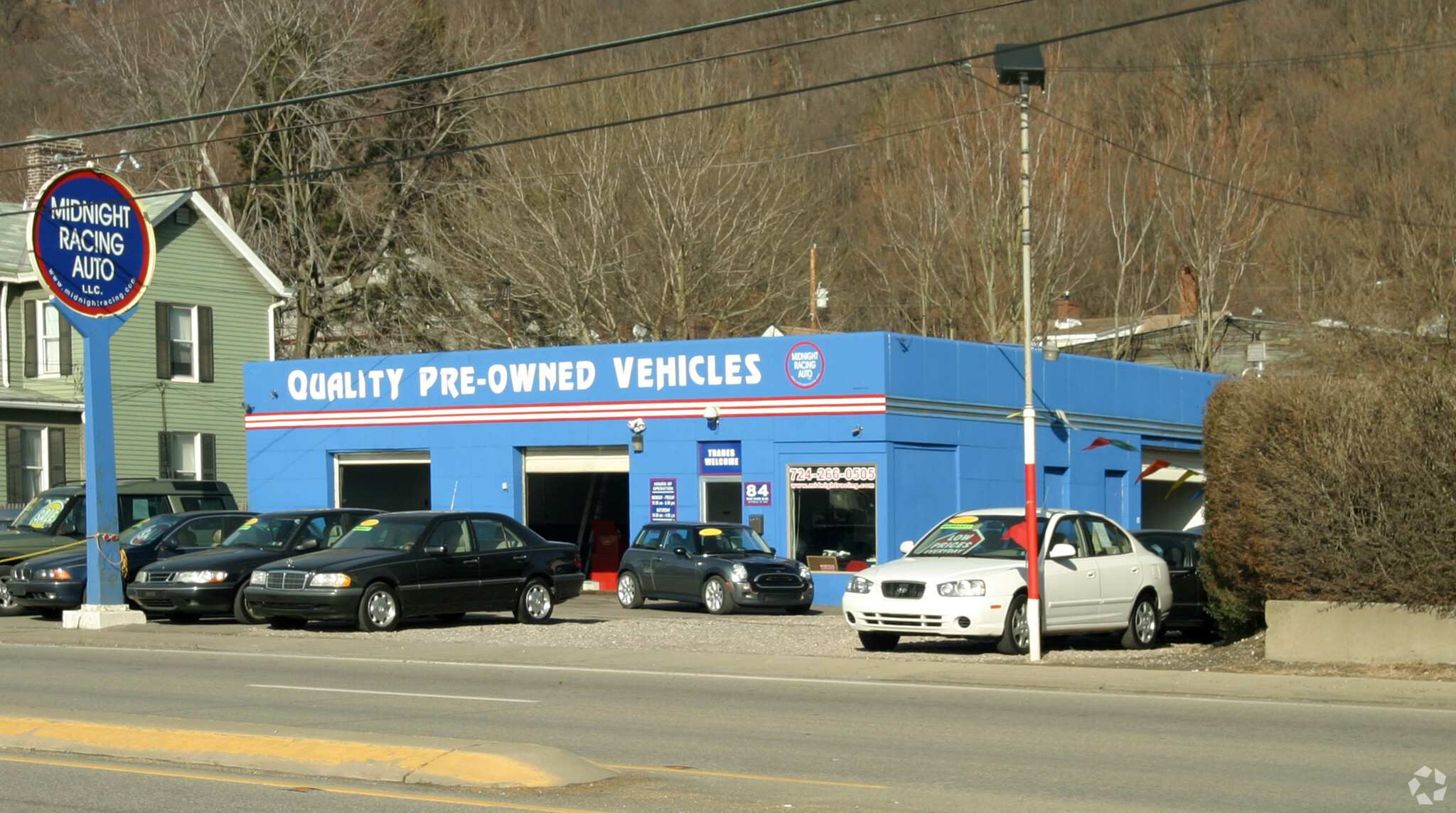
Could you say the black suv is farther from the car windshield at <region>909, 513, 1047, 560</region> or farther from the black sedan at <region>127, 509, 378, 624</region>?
the car windshield at <region>909, 513, 1047, 560</region>

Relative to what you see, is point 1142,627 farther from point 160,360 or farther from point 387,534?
point 160,360

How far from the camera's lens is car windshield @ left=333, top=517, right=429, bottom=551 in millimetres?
19438

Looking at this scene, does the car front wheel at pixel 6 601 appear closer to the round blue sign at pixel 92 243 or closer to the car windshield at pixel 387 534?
the round blue sign at pixel 92 243

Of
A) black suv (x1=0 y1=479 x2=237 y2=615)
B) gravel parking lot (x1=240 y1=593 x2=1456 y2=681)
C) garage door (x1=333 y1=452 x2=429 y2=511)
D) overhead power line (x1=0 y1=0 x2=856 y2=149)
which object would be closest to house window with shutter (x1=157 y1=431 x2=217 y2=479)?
garage door (x1=333 y1=452 x2=429 y2=511)

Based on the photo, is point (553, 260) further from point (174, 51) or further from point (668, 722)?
point (668, 722)

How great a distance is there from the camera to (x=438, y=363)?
31.2 m

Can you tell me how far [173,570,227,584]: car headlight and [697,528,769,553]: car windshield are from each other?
7391 mm

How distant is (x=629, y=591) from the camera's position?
25031 millimetres

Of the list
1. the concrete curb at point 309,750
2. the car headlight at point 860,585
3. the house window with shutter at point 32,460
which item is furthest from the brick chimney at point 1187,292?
the concrete curb at point 309,750

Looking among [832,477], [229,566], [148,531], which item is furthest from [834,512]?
[148,531]

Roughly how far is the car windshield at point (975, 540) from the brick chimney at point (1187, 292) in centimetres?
3232

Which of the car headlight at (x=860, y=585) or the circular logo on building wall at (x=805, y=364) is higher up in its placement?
the circular logo on building wall at (x=805, y=364)

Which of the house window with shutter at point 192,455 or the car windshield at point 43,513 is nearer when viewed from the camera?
the car windshield at point 43,513

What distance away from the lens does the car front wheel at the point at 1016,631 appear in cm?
1619
